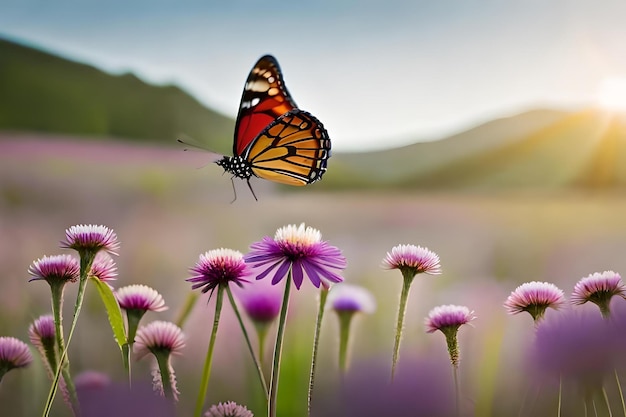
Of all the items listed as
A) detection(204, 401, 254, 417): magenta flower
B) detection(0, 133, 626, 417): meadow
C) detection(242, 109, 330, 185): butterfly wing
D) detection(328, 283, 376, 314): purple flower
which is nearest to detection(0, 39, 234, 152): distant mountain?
detection(0, 133, 626, 417): meadow

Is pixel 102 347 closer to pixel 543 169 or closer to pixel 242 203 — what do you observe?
pixel 242 203

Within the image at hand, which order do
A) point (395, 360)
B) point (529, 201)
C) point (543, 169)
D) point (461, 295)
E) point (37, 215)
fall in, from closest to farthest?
point (395, 360) → point (461, 295) → point (37, 215) → point (529, 201) → point (543, 169)

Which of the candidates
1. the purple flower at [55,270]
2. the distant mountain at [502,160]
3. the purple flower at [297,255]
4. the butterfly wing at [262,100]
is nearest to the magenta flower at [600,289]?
the purple flower at [297,255]

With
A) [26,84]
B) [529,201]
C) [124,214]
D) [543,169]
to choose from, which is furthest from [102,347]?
[543,169]

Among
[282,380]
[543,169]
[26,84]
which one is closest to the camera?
[282,380]

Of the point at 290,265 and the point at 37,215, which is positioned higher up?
the point at 37,215

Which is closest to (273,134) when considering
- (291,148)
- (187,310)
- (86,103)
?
(291,148)
